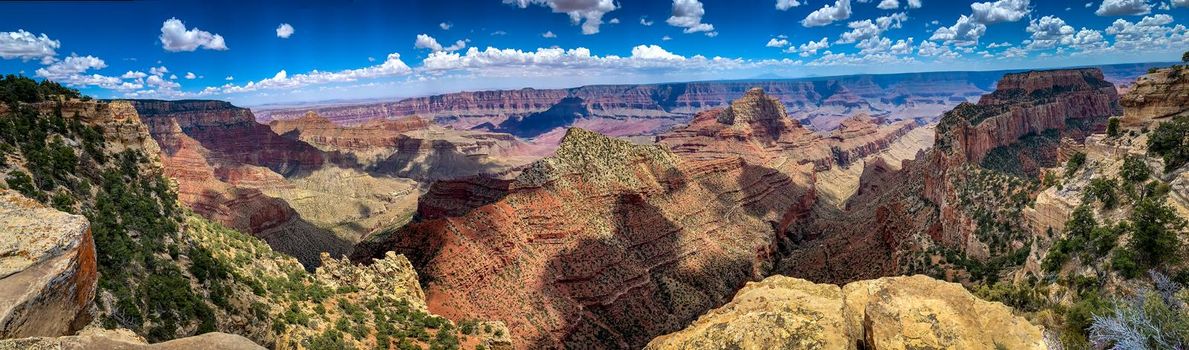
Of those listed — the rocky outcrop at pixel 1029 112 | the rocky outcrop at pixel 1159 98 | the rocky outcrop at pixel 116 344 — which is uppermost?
the rocky outcrop at pixel 1159 98

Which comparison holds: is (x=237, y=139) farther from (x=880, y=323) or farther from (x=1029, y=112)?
(x=880, y=323)

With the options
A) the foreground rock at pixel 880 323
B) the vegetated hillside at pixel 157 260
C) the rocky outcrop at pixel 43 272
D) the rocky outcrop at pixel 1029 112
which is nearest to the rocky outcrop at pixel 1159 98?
the rocky outcrop at pixel 1029 112

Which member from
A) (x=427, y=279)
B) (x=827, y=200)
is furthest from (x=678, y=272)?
(x=827, y=200)

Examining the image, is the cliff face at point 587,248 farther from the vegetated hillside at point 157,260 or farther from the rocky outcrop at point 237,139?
the rocky outcrop at point 237,139

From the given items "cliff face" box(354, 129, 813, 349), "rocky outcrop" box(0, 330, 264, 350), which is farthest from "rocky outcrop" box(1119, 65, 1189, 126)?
"rocky outcrop" box(0, 330, 264, 350)

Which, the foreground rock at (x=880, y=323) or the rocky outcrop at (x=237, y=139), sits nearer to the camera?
the foreground rock at (x=880, y=323)

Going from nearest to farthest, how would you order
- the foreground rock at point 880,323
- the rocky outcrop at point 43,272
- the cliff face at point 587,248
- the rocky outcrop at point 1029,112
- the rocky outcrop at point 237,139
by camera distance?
the rocky outcrop at point 43,272, the foreground rock at point 880,323, the cliff face at point 587,248, the rocky outcrop at point 1029,112, the rocky outcrop at point 237,139

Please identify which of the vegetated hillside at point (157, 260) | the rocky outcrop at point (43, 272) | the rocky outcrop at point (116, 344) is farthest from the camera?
the vegetated hillside at point (157, 260)
